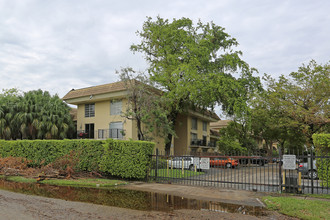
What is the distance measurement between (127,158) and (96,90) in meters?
15.4

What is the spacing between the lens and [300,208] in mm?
8453

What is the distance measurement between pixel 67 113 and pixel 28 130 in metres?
3.99

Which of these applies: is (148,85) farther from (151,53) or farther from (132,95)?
(151,53)

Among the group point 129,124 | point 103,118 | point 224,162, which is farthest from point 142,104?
point 224,162

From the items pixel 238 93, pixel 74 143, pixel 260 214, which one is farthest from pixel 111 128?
pixel 260 214

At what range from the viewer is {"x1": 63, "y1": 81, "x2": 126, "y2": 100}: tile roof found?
2680 cm

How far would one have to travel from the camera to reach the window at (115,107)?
28.1 meters

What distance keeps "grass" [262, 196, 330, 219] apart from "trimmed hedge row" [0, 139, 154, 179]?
7234 millimetres

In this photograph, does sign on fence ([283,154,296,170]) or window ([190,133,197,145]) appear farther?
window ([190,133,197,145])

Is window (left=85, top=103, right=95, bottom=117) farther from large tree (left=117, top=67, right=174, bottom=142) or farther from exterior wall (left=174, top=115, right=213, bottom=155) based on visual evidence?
exterior wall (left=174, top=115, right=213, bottom=155)

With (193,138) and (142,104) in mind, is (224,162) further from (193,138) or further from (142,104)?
(193,138)

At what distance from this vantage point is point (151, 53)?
101 ft

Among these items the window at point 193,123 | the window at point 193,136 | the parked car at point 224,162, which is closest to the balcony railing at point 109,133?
the parked car at point 224,162

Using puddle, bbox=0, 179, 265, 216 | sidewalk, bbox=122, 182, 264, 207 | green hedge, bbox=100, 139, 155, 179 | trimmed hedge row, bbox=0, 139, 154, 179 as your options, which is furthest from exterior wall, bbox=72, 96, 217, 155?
puddle, bbox=0, 179, 265, 216
